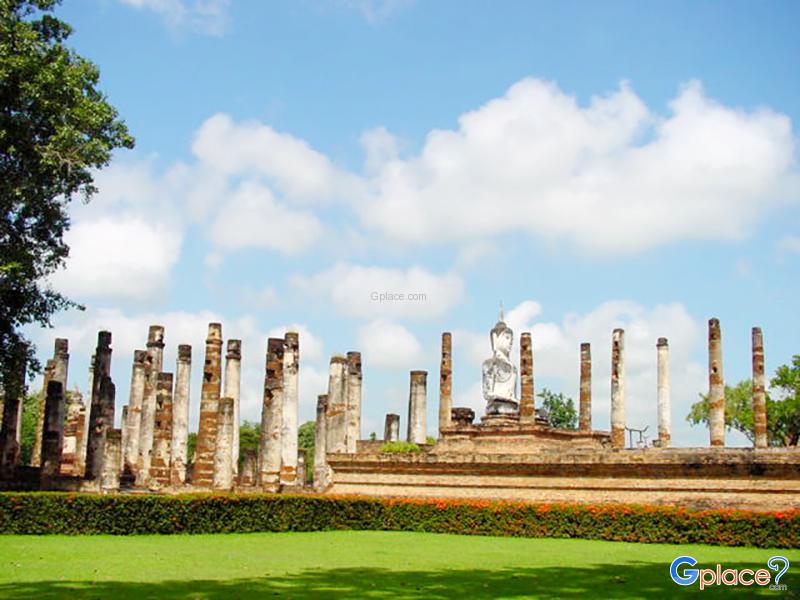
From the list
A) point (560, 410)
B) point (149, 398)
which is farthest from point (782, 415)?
point (149, 398)

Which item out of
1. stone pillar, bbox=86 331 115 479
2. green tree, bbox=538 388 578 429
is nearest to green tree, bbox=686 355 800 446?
green tree, bbox=538 388 578 429

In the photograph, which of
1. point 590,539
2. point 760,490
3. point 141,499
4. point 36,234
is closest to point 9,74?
point 36,234

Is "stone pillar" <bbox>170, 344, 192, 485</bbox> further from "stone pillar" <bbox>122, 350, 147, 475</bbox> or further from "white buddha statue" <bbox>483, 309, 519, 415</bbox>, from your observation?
"white buddha statue" <bbox>483, 309, 519, 415</bbox>

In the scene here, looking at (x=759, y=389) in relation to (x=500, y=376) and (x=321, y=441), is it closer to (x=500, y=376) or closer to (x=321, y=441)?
(x=500, y=376)

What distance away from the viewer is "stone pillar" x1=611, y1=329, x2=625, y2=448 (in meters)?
32.2

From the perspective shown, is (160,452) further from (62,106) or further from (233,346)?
(62,106)

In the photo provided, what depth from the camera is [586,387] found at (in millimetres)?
33906

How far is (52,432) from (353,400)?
9.92m

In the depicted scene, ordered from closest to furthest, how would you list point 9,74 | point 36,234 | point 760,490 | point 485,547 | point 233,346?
point 485,547, point 760,490, point 9,74, point 36,234, point 233,346

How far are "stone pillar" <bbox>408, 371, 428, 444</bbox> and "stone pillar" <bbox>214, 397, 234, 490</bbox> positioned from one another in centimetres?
891

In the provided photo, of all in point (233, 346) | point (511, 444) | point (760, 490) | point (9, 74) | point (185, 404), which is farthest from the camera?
point (185, 404)

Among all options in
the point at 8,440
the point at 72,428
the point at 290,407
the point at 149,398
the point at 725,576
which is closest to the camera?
the point at 725,576

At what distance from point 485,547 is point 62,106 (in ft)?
44.7

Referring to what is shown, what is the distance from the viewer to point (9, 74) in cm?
2042
